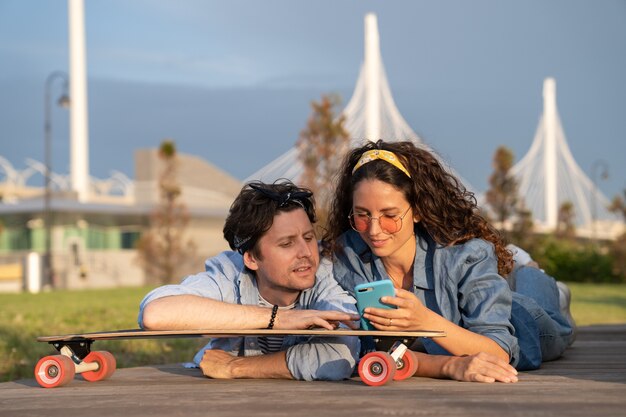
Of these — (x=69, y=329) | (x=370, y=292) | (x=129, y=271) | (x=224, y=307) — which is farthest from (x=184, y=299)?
(x=129, y=271)

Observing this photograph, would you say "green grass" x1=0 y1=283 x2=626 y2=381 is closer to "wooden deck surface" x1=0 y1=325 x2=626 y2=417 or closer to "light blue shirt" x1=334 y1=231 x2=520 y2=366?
"wooden deck surface" x1=0 y1=325 x2=626 y2=417

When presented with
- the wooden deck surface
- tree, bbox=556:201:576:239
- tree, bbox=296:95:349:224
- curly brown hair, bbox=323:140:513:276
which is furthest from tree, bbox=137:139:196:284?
tree, bbox=556:201:576:239

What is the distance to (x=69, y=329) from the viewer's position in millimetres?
7832

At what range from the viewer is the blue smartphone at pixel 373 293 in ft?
8.59

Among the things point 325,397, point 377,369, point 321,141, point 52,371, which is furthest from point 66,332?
point 321,141

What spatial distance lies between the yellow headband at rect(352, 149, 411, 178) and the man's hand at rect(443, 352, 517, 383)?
0.70 m

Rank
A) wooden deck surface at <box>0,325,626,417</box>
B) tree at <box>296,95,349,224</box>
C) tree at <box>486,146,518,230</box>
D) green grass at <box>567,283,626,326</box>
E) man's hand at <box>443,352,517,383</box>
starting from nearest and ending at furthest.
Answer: wooden deck surface at <box>0,325,626,417</box>, man's hand at <box>443,352,517,383</box>, green grass at <box>567,283,626,326</box>, tree at <box>296,95,349,224</box>, tree at <box>486,146,518,230</box>

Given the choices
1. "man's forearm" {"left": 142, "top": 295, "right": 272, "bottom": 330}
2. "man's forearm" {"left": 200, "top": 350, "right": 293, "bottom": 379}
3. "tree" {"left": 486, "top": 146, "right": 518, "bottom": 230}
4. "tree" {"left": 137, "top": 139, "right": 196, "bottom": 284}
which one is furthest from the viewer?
"tree" {"left": 486, "top": 146, "right": 518, "bottom": 230}

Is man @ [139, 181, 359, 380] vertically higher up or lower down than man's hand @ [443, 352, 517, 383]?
higher up

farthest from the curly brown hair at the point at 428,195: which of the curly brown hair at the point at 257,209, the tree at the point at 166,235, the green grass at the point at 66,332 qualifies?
the tree at the point at 166,235

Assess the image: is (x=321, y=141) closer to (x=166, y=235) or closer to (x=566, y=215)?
(x=166, y=235)

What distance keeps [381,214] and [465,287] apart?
388mm

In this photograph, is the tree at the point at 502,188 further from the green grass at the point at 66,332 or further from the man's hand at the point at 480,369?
the man's hand at the point at 480,369

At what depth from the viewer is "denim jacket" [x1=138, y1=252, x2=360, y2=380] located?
114 inches
